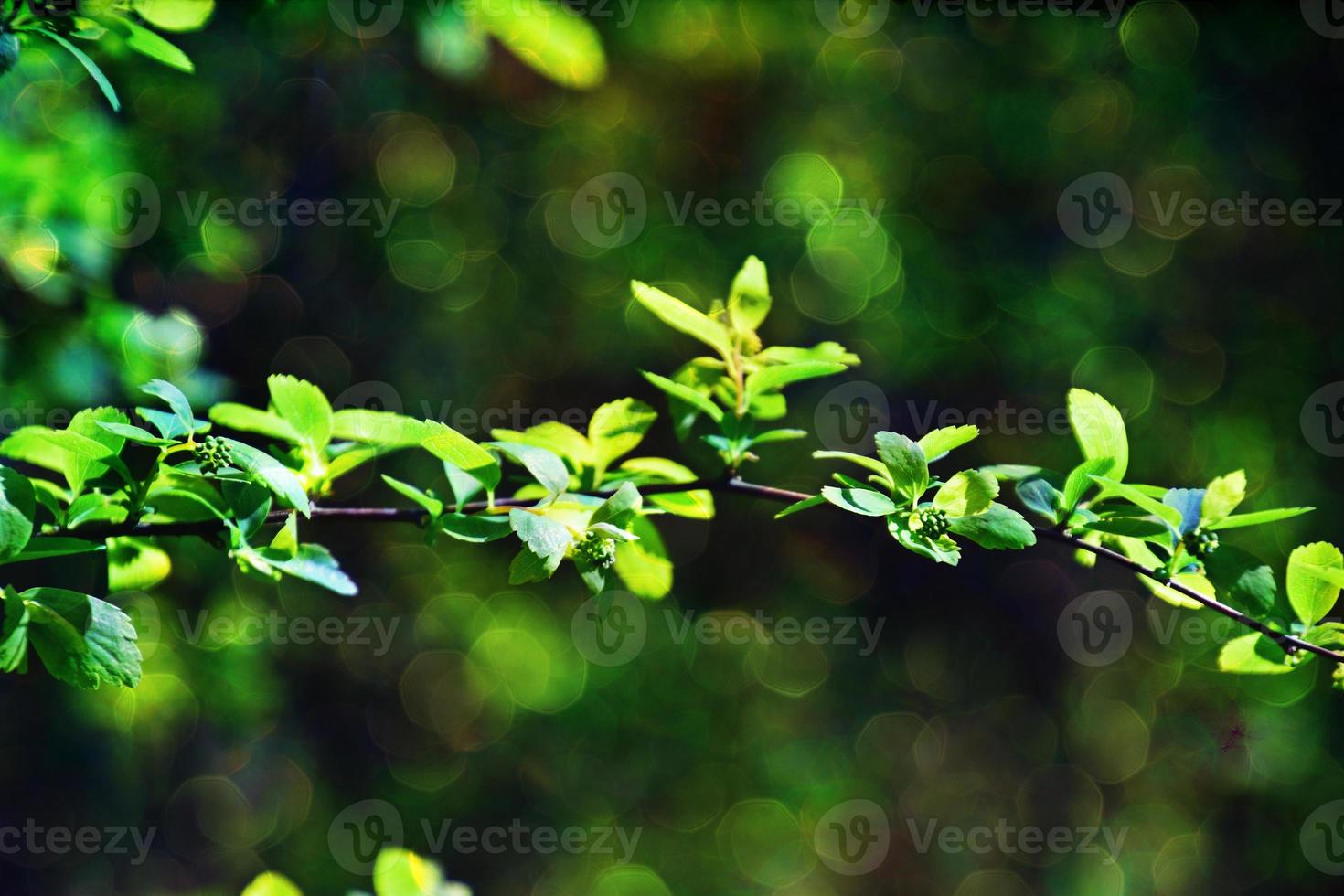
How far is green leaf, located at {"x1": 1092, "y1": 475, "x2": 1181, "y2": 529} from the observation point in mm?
439

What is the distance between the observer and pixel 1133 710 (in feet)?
6.82

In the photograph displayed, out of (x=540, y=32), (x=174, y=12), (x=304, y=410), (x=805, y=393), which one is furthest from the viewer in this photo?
(x=805, y=393)

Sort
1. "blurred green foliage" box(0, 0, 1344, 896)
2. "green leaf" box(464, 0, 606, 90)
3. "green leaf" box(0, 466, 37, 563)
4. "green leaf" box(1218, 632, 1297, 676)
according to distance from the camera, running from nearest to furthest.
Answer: "green leaf" box(0, 466, 37, 563) → "green leaf" box(1218, 632, 1297, 676) → "green leaf" box(464, 0, 606, 90) → "blurred green foliage" box(0, 0, 1344, 896)

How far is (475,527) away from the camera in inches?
18.8

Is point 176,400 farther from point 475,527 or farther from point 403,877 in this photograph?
point 403,877

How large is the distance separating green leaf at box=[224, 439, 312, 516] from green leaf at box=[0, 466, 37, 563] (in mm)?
84

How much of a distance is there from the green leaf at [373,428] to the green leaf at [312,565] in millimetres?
68

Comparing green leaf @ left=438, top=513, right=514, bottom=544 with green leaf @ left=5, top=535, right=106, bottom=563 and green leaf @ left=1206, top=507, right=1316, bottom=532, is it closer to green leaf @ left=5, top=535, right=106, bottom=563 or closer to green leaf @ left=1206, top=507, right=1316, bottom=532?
green leaf @ left=5, top=535, right=106, bottom=563

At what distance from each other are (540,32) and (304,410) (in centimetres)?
66

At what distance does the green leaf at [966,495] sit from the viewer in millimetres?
452

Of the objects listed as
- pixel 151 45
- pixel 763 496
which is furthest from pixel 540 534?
pixel 151 45

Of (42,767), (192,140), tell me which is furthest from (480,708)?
(192,140)

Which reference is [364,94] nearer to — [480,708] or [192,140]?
[192,140]

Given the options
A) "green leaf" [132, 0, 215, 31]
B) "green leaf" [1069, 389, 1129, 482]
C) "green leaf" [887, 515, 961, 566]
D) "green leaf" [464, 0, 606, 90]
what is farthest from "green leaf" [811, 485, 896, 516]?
"green leaf" [464, 0, 606, 90]
